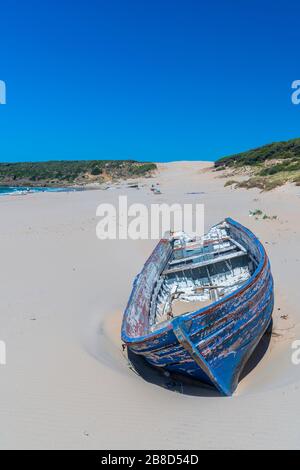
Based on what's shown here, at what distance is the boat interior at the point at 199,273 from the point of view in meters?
7.65

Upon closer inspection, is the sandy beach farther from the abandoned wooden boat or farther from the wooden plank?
the wooden plank

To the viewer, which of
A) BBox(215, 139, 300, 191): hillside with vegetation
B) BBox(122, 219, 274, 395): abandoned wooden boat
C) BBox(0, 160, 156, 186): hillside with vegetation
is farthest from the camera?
BBox(0, 160, 156, 186): hillside with vegetation

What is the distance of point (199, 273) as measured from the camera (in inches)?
349

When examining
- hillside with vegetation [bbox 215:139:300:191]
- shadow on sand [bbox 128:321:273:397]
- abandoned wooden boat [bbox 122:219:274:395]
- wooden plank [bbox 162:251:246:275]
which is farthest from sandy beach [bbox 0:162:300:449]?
hillside with vegetation [bbox 215:139:300:191]

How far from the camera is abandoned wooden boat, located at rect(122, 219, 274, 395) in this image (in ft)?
15.0

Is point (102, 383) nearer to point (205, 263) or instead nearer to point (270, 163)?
point (205, 263)

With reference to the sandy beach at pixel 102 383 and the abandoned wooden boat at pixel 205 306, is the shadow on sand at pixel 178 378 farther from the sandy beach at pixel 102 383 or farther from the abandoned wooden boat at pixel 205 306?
the abandoned wooden boat at pixel 205 306

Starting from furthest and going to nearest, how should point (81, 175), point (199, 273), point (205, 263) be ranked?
point (81, 175) → point (199, 273) → point (205, 263)

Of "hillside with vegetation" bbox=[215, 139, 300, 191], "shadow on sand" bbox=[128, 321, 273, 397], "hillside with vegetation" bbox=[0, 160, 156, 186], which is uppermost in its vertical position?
"hillside with vegetation" bbox=[0, 160, 156, 186]

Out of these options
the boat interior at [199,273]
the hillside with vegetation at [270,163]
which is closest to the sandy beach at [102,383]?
the boat interior at [199,273]

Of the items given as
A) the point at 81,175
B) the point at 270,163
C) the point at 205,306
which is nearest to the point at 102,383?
the point at 205,306

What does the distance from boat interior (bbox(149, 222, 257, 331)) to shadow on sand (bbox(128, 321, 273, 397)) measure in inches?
49.0

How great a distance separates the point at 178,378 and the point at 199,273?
13.0 ft

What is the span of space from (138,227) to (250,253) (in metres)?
8.73
